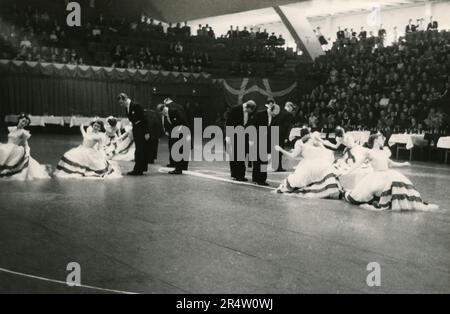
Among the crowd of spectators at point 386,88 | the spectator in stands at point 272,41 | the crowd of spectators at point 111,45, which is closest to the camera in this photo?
the crowd of spectators at point 386,88

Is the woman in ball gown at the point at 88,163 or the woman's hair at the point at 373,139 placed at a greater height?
the woman's hair at the point at 373,139

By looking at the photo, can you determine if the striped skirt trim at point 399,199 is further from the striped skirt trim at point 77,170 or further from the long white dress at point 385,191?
the striped skirt trim at point 77,170

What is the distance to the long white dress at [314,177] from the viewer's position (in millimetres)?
8312

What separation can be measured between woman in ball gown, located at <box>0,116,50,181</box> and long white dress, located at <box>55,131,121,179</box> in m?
0.38

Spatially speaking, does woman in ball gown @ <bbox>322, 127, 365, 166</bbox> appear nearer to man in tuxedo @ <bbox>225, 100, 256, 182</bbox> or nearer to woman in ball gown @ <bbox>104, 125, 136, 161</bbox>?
man in tuxedo @ <bbox>225, 100, 256, 182</bbox>

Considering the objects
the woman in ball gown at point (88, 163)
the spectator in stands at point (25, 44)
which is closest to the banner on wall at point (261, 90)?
the spectator in stands at point (25, 44)

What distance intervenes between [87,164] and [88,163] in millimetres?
23

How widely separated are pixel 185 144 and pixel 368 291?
7.52 m

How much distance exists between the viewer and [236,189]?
29.9 ft

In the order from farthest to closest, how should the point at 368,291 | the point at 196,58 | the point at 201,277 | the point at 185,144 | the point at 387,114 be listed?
the point at 196,58
the point at 387,114
the point at 185,144
the point at 201,277
the point at 368,291

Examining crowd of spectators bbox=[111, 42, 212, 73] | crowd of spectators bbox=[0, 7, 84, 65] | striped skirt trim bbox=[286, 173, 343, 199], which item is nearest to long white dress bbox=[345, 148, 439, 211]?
striped skirt trim bbox=[286, 173, 343, 199]

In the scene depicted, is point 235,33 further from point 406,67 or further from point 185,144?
point 185,144

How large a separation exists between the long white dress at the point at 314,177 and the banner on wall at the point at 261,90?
15.9m
